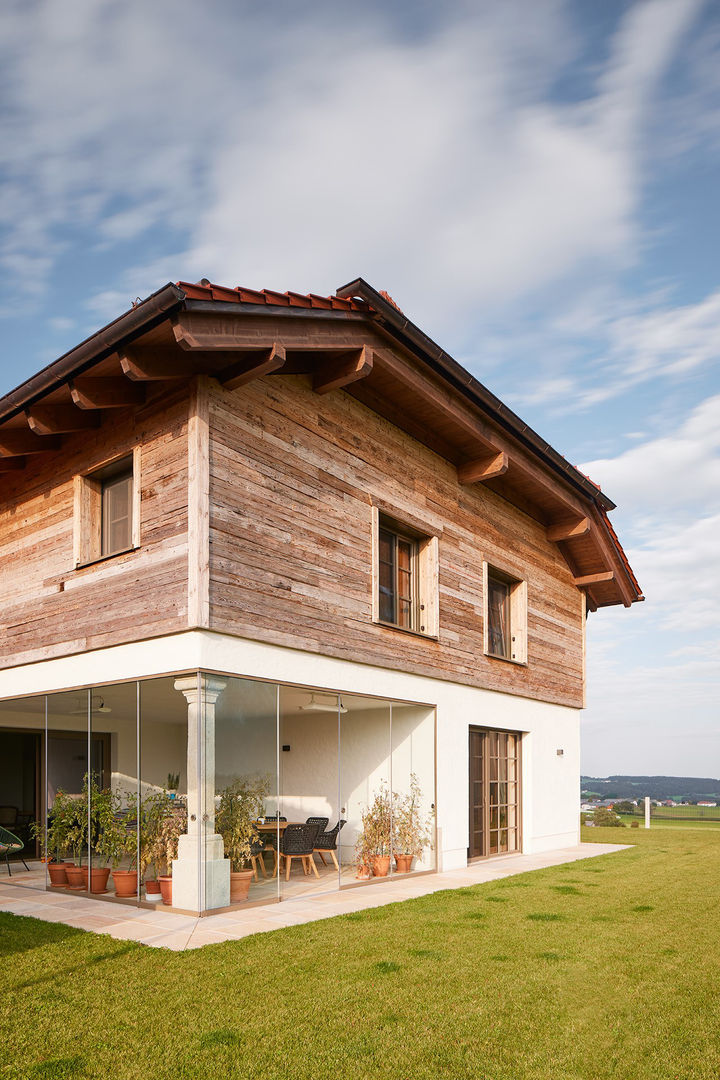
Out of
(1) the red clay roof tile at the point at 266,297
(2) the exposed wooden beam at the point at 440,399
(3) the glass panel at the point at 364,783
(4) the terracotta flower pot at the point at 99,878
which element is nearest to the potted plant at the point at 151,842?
(4) the terracotta flower pot at the point at 99,878

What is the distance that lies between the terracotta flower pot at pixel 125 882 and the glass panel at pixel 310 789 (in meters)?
1.65

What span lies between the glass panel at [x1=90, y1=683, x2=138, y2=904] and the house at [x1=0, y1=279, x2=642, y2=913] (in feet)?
0.14

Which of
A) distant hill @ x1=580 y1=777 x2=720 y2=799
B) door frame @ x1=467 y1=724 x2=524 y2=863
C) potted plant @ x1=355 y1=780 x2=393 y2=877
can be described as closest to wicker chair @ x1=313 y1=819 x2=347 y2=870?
potted plant @ x1=355 y1=780 x2=393 y2=877

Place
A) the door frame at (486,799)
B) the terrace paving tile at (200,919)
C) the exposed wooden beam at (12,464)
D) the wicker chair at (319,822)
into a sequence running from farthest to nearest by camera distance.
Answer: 1. the door frame at (486,799)
2. the wicker chair at (319,822)
3. the exposed wooden beam at (12,464)
4. the terrace paving tile at (200,919)

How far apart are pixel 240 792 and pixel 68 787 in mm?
2748

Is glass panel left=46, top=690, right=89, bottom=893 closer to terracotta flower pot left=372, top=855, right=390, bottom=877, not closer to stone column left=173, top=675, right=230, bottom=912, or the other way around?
stone column left=173, top=675, right=230, bottom=912

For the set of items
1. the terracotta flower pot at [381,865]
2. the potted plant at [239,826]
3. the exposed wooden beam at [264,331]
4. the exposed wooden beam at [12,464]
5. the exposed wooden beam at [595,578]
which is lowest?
the terracotta flower pot at [381,865]

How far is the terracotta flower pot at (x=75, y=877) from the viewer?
30.7 feet

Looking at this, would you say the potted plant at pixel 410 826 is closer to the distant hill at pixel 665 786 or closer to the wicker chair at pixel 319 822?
the wicker chair at pixel 319 822

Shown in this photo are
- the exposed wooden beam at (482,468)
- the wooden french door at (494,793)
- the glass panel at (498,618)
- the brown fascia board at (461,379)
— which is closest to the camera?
the brown fascia board at (461,379)

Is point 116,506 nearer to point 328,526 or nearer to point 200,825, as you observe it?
point 328,526

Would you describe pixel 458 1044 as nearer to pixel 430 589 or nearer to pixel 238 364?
pixel 238 364

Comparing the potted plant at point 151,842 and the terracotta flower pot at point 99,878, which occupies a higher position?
Answer: the potted plant at point 151,842

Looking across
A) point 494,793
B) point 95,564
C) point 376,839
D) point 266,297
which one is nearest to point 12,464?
point 95,564
